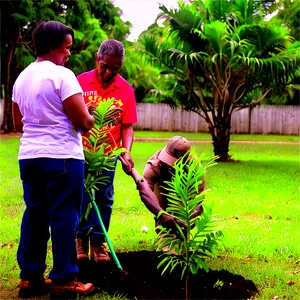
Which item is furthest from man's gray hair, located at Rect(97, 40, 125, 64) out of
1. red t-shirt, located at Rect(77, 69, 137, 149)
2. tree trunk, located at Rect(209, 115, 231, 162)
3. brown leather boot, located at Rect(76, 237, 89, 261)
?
tree trunk, located at Rect(209, 115, 231, 162)

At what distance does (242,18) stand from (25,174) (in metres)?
13.1

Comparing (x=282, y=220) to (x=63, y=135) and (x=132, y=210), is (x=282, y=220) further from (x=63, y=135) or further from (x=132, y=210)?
(x=63, y=135)

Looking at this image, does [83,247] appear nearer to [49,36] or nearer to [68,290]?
[68,290]

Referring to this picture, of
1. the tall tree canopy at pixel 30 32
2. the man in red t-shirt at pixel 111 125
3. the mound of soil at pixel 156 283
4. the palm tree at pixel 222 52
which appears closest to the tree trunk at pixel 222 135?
the palm tree at pixel 222 52

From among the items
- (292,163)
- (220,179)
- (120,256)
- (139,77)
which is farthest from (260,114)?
(120,256)

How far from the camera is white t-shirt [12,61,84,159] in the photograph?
12.1ft

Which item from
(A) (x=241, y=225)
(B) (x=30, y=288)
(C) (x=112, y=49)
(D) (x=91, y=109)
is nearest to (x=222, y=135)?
(A) (x=241, y=225)

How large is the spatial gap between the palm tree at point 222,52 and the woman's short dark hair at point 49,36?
433 inches

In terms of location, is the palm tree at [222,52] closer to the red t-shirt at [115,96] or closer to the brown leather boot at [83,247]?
the red t-shirt at [115,96]

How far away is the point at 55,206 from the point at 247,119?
31931 millimetres

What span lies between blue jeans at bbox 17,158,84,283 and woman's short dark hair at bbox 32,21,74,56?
746 millimetres

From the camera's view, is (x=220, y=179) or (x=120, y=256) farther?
(x=220, y=179)

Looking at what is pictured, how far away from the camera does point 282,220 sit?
743 centimetres

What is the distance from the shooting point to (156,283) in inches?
171
